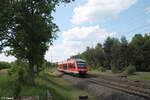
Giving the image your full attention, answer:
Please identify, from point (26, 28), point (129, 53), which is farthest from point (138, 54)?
point (26, 28)

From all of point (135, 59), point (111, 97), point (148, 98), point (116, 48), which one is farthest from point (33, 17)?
point (135, 59)

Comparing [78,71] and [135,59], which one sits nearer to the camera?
[78,71]

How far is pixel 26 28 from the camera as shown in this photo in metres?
12.7

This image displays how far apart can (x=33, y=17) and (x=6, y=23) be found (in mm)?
2412

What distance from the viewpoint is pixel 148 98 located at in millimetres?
9711

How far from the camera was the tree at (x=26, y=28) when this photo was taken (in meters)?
11.8

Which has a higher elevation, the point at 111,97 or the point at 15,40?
the point at 15,40

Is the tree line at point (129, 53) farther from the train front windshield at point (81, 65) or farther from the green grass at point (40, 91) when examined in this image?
the green grass at point (40, 91)

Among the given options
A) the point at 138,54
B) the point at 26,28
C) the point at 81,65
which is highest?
the point at 26,28

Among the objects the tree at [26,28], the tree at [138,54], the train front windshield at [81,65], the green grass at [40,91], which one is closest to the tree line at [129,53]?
the tree at [138,54]

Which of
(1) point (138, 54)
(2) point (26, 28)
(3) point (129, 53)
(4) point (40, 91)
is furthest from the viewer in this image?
(1) point (138, 54)

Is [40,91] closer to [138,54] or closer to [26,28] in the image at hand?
[26,28]

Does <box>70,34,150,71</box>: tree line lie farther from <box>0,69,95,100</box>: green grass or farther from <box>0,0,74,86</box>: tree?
<box>0,0,74,86</box>: tree

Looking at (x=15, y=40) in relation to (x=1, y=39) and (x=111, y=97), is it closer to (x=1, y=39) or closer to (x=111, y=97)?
(x=1, y=39)
